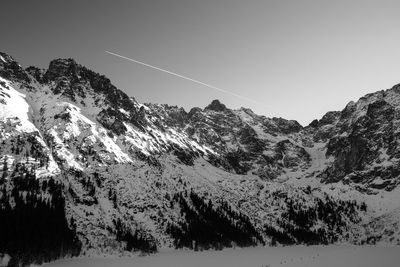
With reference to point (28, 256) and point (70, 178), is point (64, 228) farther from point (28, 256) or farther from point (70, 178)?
point (70, 178)

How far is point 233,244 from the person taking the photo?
588 ft

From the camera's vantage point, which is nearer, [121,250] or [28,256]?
[28,256]

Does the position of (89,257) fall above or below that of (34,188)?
below

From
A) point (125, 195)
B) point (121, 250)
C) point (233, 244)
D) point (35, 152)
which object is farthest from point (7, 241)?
point (233, 244)

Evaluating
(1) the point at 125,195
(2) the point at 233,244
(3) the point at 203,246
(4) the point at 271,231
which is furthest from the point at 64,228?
(4) the point at 271,231

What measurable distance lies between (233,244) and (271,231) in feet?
90.4

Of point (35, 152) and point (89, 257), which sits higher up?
point (35, 152)

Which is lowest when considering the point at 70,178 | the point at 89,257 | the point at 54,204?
the point at 89,257

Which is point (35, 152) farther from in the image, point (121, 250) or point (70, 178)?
point (121, 250)

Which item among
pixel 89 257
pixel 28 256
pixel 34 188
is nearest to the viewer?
pixel 28 256

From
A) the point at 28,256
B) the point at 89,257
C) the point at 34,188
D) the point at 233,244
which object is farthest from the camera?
the point at 233,244

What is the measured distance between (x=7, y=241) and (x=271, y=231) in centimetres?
11651

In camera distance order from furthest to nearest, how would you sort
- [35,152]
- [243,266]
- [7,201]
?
1. [35,152]
2. [7,201]
3. [243,266]

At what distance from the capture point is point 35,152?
194 m
